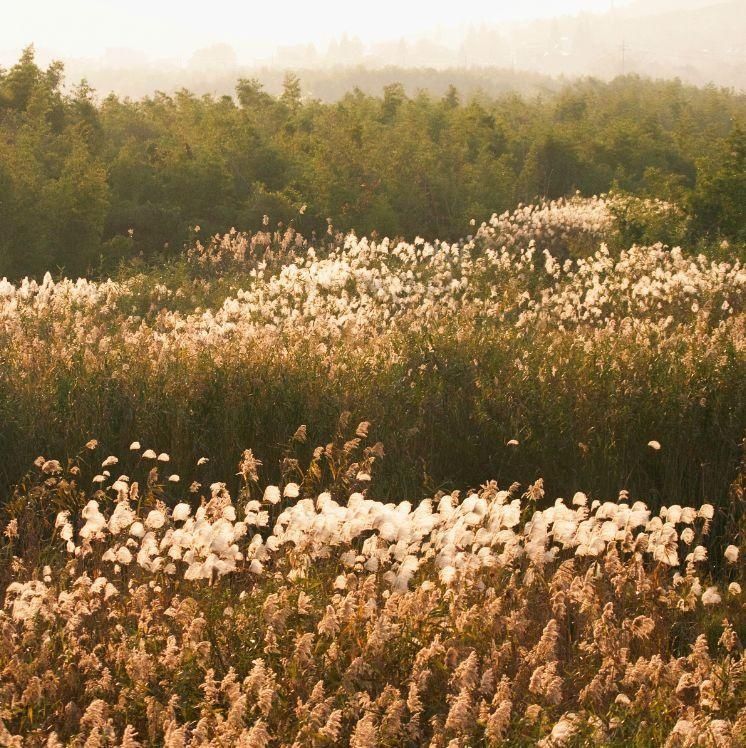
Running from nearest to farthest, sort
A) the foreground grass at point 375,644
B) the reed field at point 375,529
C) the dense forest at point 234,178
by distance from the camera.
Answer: the foreground grass at point 375,644 < the reed field at point 375,529 < the dense forest at point 234,178

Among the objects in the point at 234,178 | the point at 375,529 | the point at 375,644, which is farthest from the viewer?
the point at 234,178

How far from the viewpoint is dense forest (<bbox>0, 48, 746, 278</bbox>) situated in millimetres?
15453

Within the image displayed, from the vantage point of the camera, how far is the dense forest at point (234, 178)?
1545 centimetres

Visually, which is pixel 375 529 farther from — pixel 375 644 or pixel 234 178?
pixel 234 178

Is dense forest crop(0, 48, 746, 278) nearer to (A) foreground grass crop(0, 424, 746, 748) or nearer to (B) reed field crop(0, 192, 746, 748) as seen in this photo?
(B) reed field crop(0, 192, 746, 748)

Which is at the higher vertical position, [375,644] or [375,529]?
[375,644]

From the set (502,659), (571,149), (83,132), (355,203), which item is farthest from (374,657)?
(571,149)

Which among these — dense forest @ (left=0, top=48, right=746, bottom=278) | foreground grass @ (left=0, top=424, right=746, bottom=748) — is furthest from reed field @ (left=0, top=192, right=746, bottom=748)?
dense forest @ (left=0, top=48, right=746, bottom=278)

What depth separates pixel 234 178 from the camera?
67.2 feet

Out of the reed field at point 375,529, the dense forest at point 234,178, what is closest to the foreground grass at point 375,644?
the reed field at point 375,529

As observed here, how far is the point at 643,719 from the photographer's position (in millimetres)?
3170

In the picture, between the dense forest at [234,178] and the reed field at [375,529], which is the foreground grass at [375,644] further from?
the dense forest at [234,178]

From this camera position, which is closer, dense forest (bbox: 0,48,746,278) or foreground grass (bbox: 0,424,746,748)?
foreground grass (bbox: 0,424,746,748)

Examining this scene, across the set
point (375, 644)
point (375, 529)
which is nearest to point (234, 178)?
point (375, 529)
